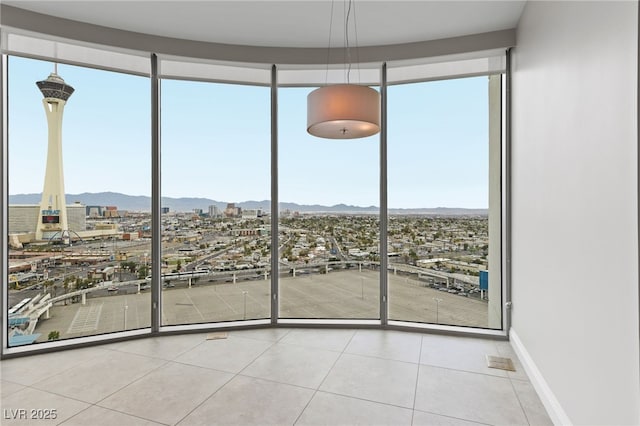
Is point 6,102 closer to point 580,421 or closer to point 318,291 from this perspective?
point 318,291

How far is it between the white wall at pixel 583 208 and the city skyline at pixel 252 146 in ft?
2.87

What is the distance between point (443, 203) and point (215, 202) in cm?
245

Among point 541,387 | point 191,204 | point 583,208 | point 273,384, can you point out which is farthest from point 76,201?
point 541,387

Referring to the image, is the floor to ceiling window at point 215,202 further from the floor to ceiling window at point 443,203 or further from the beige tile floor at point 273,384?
the floor to ceiling window at point 443,203

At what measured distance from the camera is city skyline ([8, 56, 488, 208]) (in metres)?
3.46

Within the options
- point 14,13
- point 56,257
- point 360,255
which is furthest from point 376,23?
point 56,257

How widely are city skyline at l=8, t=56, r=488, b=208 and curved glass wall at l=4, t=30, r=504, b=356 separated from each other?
0.01 m

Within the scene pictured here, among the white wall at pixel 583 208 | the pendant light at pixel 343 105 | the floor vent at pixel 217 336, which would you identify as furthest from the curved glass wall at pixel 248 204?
the pendant light at pixel 343 105

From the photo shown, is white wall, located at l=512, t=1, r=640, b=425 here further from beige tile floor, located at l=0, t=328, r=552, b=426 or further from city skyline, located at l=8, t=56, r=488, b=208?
city skyline, located at l=8, t=56, r=488, b=208

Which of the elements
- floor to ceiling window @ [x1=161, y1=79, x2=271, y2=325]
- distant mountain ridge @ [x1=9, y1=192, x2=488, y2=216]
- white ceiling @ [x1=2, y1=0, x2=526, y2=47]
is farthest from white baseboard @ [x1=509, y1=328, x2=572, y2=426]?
white ceiling @ [x1=2, y1=0, x2=526, y2=47]

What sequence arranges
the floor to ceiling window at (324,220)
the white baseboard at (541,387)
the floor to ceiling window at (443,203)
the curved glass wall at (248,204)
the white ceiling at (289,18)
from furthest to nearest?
the floor to ceiling window at (324,220)
the floor to ceiling window at (443,203)
the curved glass wall at (248,204)
the white ceiling at (289,18)
the white baseboard at (541,387)

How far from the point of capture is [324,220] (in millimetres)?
4008

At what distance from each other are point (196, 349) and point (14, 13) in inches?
129

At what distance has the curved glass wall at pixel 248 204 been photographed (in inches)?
132
